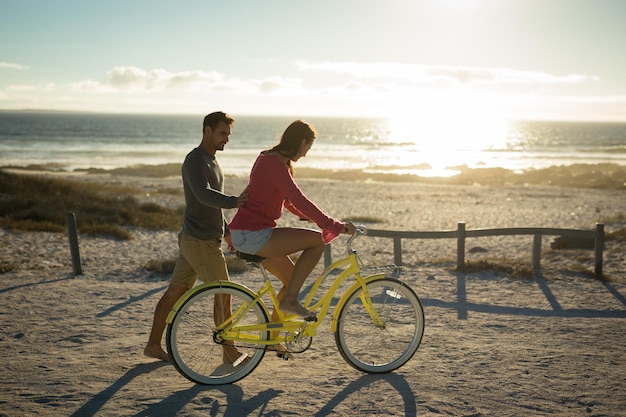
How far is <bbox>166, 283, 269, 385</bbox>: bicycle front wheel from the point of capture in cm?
444

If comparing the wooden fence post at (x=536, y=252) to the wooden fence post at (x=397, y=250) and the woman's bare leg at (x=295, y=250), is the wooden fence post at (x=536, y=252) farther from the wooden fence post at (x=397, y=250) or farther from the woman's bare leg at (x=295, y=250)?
the woman's bare leg at (x=295, y=250)

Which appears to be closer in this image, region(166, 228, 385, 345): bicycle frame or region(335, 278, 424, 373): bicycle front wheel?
region(166, 228, 385, 345): bicycle frame

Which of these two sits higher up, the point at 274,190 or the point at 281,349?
the point at 274,190

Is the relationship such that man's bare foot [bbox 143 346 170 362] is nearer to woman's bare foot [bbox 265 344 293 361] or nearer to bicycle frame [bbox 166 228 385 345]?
bicycle frame [bbox 166 228 385 345]

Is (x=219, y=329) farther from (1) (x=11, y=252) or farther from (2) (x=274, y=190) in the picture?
(1) (x=11, y=252)

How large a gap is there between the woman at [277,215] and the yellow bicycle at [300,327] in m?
0.15

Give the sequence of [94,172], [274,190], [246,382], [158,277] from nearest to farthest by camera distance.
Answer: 1. [274,190]
2. [246,382]
3. [158,277]
4. [94,172]

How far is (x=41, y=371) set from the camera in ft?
16.4

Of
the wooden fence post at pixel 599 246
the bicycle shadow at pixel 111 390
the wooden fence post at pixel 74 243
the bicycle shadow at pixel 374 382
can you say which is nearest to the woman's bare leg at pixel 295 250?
the bicycle shadow at pixel 374 382

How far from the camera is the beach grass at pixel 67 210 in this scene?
13.9 m

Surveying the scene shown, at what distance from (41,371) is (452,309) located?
5.02m

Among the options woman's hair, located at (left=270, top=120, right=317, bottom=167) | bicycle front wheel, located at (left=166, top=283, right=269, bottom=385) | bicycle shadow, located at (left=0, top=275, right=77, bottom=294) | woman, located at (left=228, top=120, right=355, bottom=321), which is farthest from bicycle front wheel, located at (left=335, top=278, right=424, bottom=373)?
bicycle shadow, located at (left=0, top=275, right=77, bottom=294)

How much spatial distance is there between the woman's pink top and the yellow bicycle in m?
0.28

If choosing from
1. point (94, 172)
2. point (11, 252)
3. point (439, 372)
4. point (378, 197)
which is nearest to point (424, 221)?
point (378, 197)
